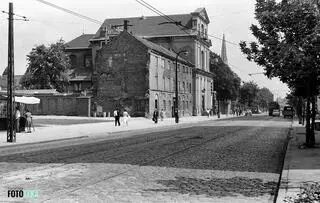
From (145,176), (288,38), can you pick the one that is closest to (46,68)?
(288,38)

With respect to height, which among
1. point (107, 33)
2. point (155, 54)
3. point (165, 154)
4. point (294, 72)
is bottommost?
point (165, 154)

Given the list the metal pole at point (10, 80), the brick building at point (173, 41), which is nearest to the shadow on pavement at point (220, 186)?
the metal pole at point (10, 80)

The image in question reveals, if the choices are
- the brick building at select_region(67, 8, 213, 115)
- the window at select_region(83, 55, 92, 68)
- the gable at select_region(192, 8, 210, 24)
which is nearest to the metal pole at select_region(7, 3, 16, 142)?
the brick building at select_region(67, 8, 213, 115)

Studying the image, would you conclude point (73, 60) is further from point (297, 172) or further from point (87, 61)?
point (297, 172)

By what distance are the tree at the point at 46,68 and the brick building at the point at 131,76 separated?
45.9ft

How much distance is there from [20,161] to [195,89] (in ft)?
239

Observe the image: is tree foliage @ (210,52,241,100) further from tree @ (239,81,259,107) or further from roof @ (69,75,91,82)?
roof @ (69,75,91,82)

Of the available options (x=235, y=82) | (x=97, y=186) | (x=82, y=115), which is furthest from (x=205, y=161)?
(x=235, y=82)

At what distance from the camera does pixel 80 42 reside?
302 ft


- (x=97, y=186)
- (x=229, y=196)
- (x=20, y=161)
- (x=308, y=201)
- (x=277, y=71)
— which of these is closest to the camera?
(x=308, y=201)

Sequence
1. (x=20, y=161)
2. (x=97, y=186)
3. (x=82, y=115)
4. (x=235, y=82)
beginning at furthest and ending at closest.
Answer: (x=235, y=82), (x=82, y=115), (x=20, y=161), (x=97, y=186)

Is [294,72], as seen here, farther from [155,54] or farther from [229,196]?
[155,54]

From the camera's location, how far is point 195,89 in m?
84.6

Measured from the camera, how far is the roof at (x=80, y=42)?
8992 cm
